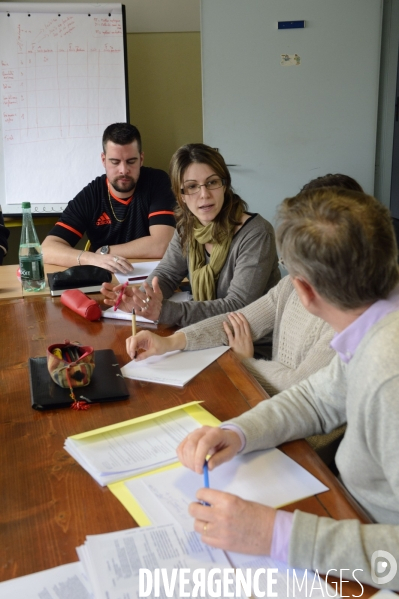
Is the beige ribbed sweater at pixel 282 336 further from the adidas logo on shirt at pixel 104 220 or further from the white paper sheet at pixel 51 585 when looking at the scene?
the adidas logo on shirt at pixel 104 220

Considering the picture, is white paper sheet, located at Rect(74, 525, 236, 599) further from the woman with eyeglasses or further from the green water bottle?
the green water bottle

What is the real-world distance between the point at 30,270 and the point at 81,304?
392 millimetres

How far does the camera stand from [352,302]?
2.79ft

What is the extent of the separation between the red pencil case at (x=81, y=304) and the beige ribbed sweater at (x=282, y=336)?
0.36m

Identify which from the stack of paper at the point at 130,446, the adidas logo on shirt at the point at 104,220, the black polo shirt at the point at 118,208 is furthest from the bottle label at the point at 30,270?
the stack of paper at the point at 130,446

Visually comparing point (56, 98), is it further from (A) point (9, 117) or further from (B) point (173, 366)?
(B) point (173, 366)

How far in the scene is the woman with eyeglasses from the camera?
191 cm

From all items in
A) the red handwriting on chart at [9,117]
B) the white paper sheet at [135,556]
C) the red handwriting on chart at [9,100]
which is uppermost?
the red handwriting on chart at [9,100]

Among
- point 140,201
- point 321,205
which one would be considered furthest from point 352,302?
point 140,201

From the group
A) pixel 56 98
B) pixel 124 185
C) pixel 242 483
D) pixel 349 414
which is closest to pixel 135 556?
pixel 242 483

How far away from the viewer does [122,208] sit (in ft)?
9.58

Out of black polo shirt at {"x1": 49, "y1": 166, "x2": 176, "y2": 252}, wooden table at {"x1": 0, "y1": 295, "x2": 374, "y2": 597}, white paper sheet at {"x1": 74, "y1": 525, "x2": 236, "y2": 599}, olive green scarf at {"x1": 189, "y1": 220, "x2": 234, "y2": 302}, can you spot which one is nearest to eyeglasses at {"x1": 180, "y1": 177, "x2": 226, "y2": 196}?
olive green scarf at {"x1": 189, "y1": 220, "x2": 234, "y2": 302}

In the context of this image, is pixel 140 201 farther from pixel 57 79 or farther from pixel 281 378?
pixel 281 378

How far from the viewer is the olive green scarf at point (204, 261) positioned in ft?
6.48
